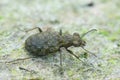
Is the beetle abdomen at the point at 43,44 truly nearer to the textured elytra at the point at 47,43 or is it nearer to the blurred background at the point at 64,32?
the textured elytra at the point at 47,43

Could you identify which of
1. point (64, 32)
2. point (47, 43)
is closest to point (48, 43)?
point (47, 43)

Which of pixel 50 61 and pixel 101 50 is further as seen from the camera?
A: pixel 101 50

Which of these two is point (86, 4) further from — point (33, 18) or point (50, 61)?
point (50, 61)

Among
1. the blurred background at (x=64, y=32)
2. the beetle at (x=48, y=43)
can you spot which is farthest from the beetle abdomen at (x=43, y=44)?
the blurred background at (x=64, y=32)

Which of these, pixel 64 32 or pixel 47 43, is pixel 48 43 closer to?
pixel 47 43

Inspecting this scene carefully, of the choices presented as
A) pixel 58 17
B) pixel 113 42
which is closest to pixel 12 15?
pixel 58 17

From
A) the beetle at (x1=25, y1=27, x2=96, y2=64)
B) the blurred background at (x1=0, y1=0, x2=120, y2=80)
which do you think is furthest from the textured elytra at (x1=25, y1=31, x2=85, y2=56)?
the blurred background at (x1=0, y1=0, x2=120, y2=80)

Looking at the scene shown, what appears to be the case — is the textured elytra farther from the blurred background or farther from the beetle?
the blurred background
